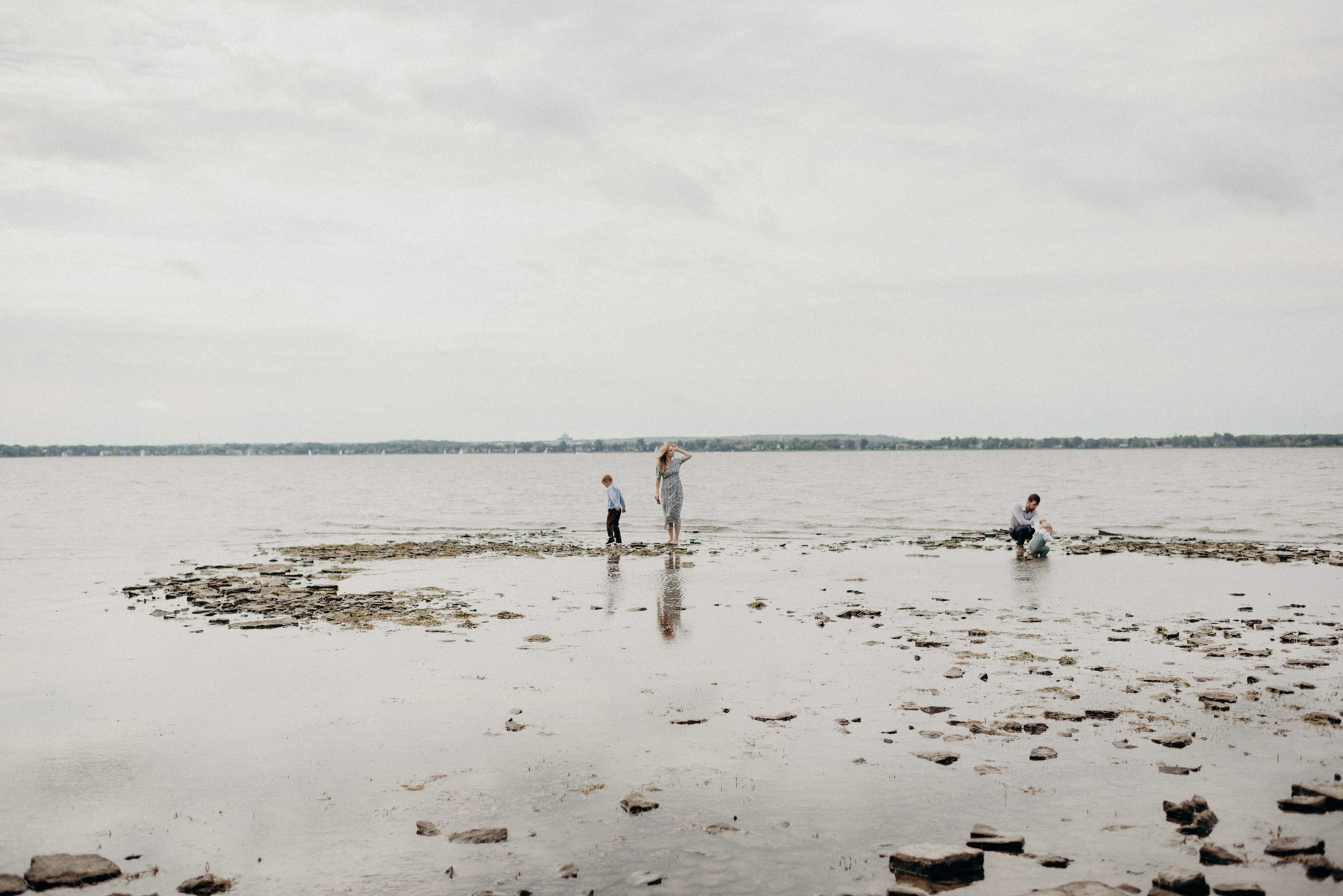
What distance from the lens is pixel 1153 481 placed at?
95.2m

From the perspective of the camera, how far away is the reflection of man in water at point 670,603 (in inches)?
611

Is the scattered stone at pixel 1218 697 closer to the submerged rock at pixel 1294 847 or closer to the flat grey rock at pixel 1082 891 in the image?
the submerged rock at pixel 1294 847

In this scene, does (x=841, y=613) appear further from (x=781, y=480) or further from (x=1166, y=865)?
(x=781, y=480)

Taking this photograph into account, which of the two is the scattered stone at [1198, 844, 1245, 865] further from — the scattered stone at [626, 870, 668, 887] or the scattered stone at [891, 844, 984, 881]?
the scattered stone at [626, 870, 668, 887]

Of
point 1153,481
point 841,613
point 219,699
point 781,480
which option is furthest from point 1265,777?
point 781,480

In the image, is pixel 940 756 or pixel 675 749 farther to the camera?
pixel 675 749

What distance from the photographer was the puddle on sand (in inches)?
263

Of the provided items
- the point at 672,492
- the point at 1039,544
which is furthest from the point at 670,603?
the point at 1039,544

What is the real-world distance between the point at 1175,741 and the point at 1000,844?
3386mm

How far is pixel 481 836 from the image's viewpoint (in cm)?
698

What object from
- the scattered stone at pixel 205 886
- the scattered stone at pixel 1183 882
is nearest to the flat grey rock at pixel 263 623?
the scattered stone at pixel 205 886

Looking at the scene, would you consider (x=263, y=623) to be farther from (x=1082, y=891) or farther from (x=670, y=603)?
(x=1082, y=891)

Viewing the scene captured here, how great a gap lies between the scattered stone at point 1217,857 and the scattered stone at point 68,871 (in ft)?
24.3

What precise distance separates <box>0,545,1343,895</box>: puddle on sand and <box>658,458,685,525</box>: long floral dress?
1270 cm
